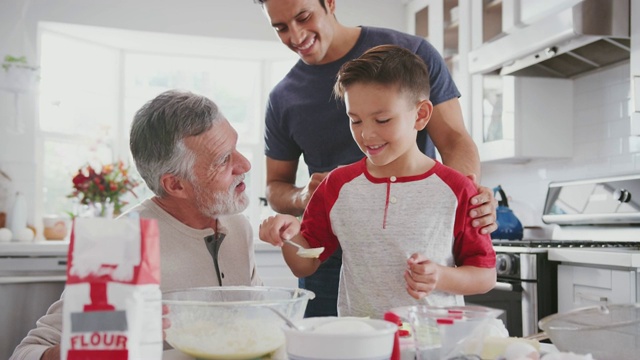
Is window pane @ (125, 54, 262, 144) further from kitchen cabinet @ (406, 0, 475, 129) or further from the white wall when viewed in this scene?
kitchen cabinet @ (406, 0, 475, 129)

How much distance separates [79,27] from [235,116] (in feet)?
4.61

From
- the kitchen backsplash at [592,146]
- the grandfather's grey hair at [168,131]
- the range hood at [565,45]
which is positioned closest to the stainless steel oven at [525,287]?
the kitchen backsplash at [592,146]

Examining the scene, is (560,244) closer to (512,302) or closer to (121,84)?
(512,302)

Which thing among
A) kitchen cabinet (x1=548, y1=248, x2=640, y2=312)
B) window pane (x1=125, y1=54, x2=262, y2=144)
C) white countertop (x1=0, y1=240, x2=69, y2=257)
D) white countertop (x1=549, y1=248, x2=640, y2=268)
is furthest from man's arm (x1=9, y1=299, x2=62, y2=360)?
window pane (x1=125, y1=54, x2=262, y2=144)

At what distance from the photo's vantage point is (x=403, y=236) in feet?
5.17

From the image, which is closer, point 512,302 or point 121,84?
point 512,302

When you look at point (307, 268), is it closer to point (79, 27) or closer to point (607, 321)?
point (607, 321)

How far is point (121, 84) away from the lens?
17.4 ft

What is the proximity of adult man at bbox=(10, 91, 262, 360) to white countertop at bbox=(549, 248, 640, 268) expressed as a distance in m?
1.60

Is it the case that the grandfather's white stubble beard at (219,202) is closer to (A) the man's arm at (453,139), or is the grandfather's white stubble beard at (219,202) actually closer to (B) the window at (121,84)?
(A) the man's arm at (453,139)

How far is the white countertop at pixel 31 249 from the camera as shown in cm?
387

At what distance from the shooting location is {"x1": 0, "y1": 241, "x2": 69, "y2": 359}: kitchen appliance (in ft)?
11.0

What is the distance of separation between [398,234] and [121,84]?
418cm

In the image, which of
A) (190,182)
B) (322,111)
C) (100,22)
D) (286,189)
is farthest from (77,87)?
(190,182)
